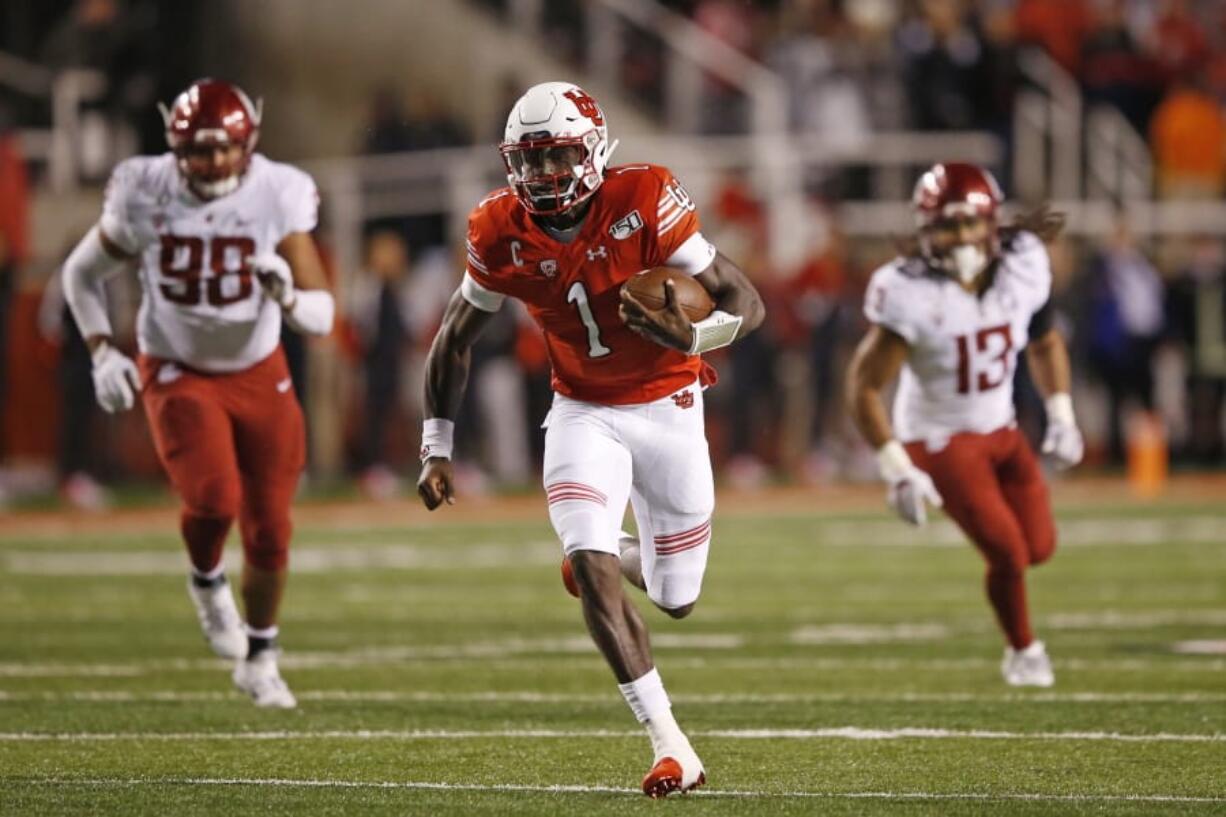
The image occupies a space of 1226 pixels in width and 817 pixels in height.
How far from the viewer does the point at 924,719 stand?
248 inches

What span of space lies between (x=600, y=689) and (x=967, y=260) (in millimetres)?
1771

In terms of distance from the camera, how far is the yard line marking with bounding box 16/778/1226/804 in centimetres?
502

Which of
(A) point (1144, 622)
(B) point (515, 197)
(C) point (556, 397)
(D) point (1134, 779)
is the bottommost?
(A) point (1144, 622)

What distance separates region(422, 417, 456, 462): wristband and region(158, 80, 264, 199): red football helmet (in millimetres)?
1375

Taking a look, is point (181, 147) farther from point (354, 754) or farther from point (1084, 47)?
point (1084, 47)

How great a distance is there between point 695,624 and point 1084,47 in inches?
364

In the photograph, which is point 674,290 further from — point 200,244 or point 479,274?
point 200,244

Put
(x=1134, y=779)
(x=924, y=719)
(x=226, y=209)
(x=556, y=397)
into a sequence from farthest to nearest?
(x=226, y=209) → (x=924, y=719) → (x=556, y=397) → (x=1134, y=779)

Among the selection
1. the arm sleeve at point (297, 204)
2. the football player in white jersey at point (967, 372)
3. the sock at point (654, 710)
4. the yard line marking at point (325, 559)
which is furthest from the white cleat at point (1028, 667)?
the yard line marking at point (325, 559)

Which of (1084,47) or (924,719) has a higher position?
(1084,47)

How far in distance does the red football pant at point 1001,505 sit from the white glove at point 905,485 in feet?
0.27

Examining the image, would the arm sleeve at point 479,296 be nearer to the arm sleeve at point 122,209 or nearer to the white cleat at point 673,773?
the white cleat at point 673,773

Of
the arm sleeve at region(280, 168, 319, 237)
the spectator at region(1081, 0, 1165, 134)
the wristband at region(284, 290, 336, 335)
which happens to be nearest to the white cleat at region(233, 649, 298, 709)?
the wristband at region(284, 290, 336, 335)

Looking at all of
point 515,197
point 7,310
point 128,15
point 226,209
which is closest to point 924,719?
point 515,197
